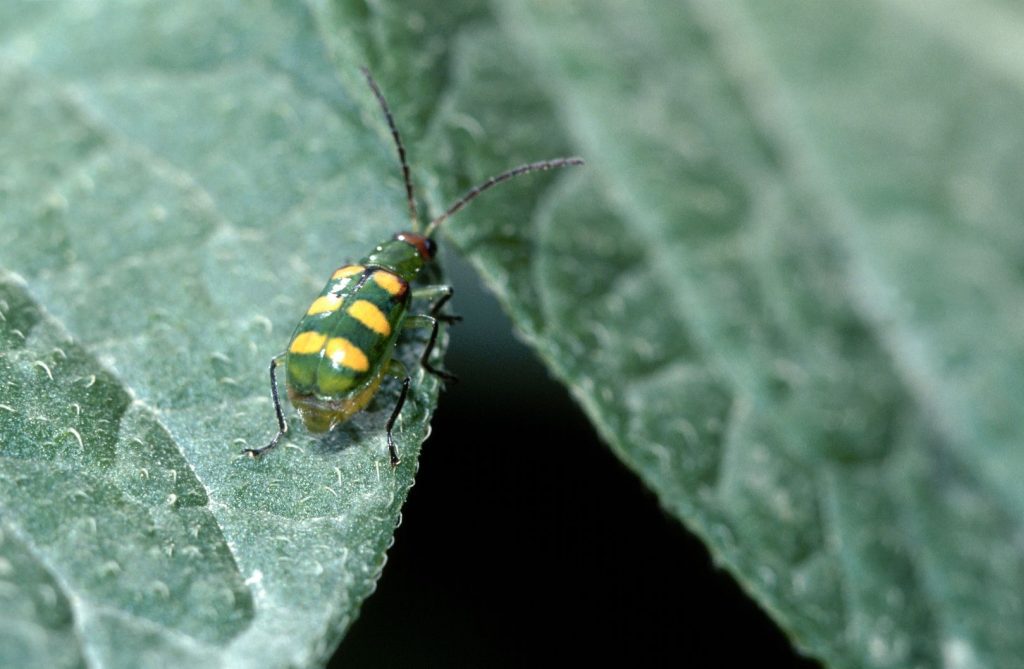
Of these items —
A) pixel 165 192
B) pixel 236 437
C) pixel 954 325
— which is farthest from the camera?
pixel 954 325

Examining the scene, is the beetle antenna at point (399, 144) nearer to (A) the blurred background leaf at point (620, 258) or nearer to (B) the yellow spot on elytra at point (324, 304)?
(A) the blurred background leaf at point (620, 258)

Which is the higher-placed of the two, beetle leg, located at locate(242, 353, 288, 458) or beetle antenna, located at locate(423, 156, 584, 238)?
beetle antenna, located at locate(423, 156, 584, 238)

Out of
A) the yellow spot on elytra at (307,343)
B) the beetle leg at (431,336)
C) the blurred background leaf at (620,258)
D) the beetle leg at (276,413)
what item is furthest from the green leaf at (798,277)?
the beetle leg at (276,413)

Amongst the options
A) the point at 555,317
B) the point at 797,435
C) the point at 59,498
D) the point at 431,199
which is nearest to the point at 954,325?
the point at 797,435

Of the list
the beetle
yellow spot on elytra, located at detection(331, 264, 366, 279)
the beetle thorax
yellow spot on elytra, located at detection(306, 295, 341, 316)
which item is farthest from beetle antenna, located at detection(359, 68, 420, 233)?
yellow spot on elytra, located at detection(306, 295, 341, 316)

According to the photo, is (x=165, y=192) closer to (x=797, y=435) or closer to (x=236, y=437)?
(x=236, y=437)

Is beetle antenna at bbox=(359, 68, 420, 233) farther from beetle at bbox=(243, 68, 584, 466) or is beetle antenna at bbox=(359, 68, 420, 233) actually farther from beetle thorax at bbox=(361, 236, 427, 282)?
beetle thorax at bbox=(361, 236, 427, 282)

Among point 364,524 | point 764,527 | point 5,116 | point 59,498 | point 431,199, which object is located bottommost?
point 764,527
